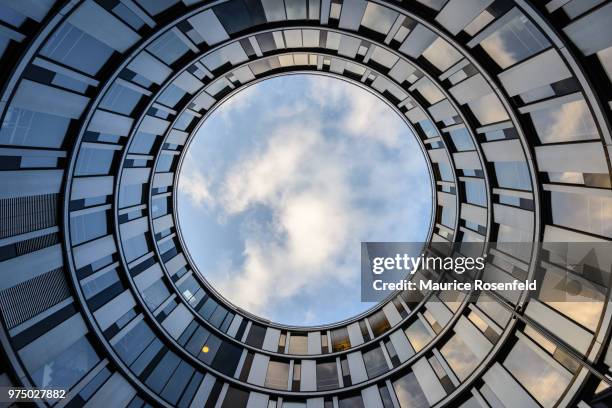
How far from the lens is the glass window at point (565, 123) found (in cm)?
1191

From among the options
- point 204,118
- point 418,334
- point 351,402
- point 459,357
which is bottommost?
point 351,402

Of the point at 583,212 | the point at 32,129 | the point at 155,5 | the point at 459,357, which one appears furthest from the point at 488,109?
the point at 32,129

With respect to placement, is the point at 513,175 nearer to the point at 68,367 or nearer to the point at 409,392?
the point at 409,392

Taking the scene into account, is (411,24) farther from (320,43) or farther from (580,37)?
(580,37)

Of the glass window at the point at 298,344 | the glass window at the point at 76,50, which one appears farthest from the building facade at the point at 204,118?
the glass window at the point at 298,344

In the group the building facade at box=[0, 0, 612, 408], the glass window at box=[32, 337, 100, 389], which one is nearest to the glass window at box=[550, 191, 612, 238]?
the building facade at box=[0, 0, 612, 408]

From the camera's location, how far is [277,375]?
86.3 ft

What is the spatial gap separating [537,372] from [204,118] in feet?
92.3

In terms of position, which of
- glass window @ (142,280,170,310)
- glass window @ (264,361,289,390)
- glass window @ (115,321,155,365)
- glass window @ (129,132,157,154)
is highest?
glass window @ (129,132,157,154)

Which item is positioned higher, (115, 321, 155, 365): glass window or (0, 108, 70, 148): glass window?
(0, 108, 70, 148): glass window

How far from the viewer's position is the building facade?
40.2ft

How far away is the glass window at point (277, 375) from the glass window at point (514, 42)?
91.0 feet

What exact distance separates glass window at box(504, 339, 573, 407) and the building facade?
0.27 ft

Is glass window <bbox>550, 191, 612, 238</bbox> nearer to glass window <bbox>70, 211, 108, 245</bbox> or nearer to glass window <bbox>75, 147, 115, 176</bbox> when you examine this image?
glass window <bbox>75, 147, 115, 176</bbox>
